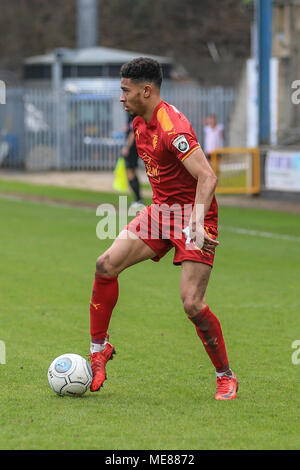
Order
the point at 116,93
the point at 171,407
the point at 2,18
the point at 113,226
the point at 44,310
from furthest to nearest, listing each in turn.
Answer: the point at 2,18, the point at 116,93, the point at 113,226, the point at 44,310, the point at 171,407

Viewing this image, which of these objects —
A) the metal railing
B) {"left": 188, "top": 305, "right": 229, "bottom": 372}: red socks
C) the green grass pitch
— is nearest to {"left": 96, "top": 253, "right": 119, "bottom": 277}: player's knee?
{"left": 188, "top": 305, "right": 229, "bottom": 372}: red socks

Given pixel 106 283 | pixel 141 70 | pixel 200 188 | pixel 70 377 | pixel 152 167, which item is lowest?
pixel 70 377

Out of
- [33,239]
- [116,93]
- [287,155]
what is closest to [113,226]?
[33,239]

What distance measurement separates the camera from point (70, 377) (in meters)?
5.95

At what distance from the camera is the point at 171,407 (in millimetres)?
5801

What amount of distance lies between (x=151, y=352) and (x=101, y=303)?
4.42ft

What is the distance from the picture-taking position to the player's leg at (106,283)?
20.2 feet

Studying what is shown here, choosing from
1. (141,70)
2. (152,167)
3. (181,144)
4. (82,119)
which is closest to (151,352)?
(152,167)

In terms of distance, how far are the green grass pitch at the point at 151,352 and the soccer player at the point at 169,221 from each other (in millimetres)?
331

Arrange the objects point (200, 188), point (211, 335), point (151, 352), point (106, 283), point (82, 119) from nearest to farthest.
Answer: point (200, 188) → point (211, 335) → point (106, 283) → point (151, 352) → point (82, 119)

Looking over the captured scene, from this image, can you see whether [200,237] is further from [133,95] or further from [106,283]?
[133,95]
